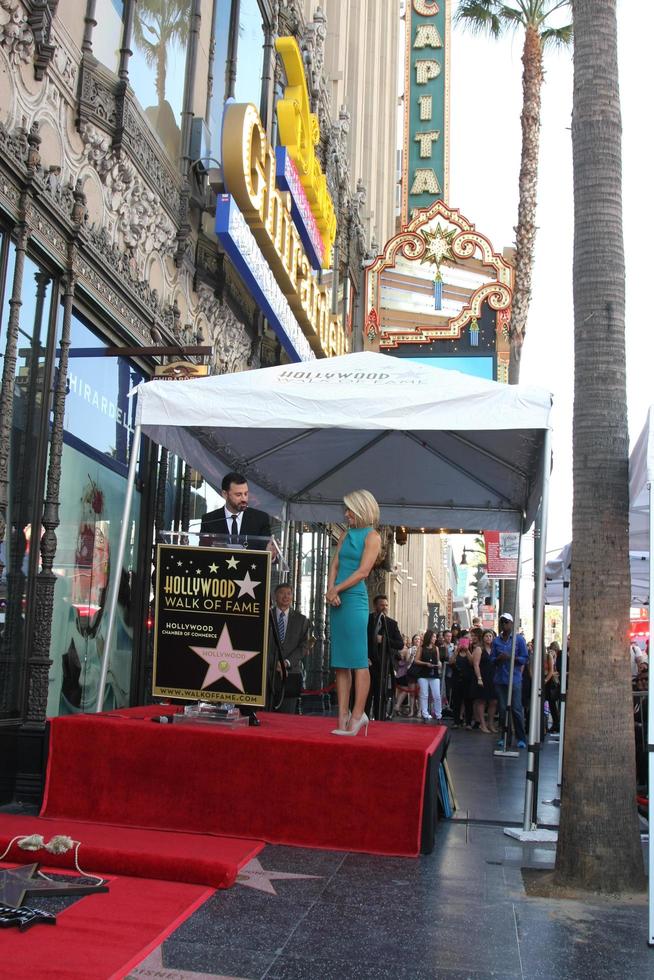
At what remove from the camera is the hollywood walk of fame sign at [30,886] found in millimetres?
4276

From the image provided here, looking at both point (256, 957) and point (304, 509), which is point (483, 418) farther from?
point (304, 509)

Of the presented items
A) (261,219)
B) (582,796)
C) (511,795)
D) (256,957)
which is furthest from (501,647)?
(256,957)

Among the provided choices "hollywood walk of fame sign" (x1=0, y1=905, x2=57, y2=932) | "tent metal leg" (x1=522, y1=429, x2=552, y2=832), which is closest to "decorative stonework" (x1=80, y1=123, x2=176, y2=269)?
"tent metal leg" (x1=522, y1=429, x2=552, y2=832)

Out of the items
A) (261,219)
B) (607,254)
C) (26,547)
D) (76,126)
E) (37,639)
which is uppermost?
(261,219)

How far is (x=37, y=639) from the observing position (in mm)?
7359

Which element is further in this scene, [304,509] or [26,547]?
[304,509]

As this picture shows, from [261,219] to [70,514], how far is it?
574 centimetres

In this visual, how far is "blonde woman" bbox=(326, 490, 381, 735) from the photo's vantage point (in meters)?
6.46

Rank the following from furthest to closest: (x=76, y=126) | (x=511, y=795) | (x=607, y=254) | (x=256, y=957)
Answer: (x=511, y=795) → (x=76, y=126) → (x=607, y=254) → (x=256, y=957)

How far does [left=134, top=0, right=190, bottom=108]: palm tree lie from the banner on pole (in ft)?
42.2

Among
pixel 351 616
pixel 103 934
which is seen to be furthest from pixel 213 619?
pixel 103 934

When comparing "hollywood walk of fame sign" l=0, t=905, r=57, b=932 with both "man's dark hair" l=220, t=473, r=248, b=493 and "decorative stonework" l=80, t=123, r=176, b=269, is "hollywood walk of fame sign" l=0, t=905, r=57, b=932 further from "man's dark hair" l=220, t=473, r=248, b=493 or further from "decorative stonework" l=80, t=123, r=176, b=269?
"decorative stonework" l=80, t=123, r=176, b=269

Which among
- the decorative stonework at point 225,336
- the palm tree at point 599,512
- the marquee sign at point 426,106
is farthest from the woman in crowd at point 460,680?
the marquee sign at point 426,106

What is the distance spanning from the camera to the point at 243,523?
7316mm
